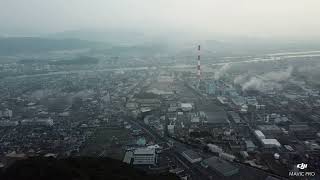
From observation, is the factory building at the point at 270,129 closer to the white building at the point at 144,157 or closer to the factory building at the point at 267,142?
the factory building at the point at 267,142

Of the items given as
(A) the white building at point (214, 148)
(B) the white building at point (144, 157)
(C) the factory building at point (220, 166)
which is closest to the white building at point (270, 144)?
(A) the white building at point (214, 148)

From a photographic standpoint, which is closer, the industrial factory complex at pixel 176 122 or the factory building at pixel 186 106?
the industrial factory complex at pixel 176 122

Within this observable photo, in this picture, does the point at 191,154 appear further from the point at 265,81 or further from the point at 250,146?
the point at 265,81

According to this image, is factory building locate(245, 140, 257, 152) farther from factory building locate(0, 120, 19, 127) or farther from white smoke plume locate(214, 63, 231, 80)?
white smoke plume locate(214, 63, 231, 80)

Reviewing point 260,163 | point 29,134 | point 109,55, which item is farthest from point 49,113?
point 109,55

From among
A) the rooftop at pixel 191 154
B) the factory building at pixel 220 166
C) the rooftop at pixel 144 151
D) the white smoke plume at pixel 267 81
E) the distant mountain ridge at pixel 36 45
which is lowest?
the factory building at pixel 220 166

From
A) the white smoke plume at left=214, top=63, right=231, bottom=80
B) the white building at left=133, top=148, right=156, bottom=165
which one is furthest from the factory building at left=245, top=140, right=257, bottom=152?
the white smoke plume at left=214, top=63, right=231, bottom=80
